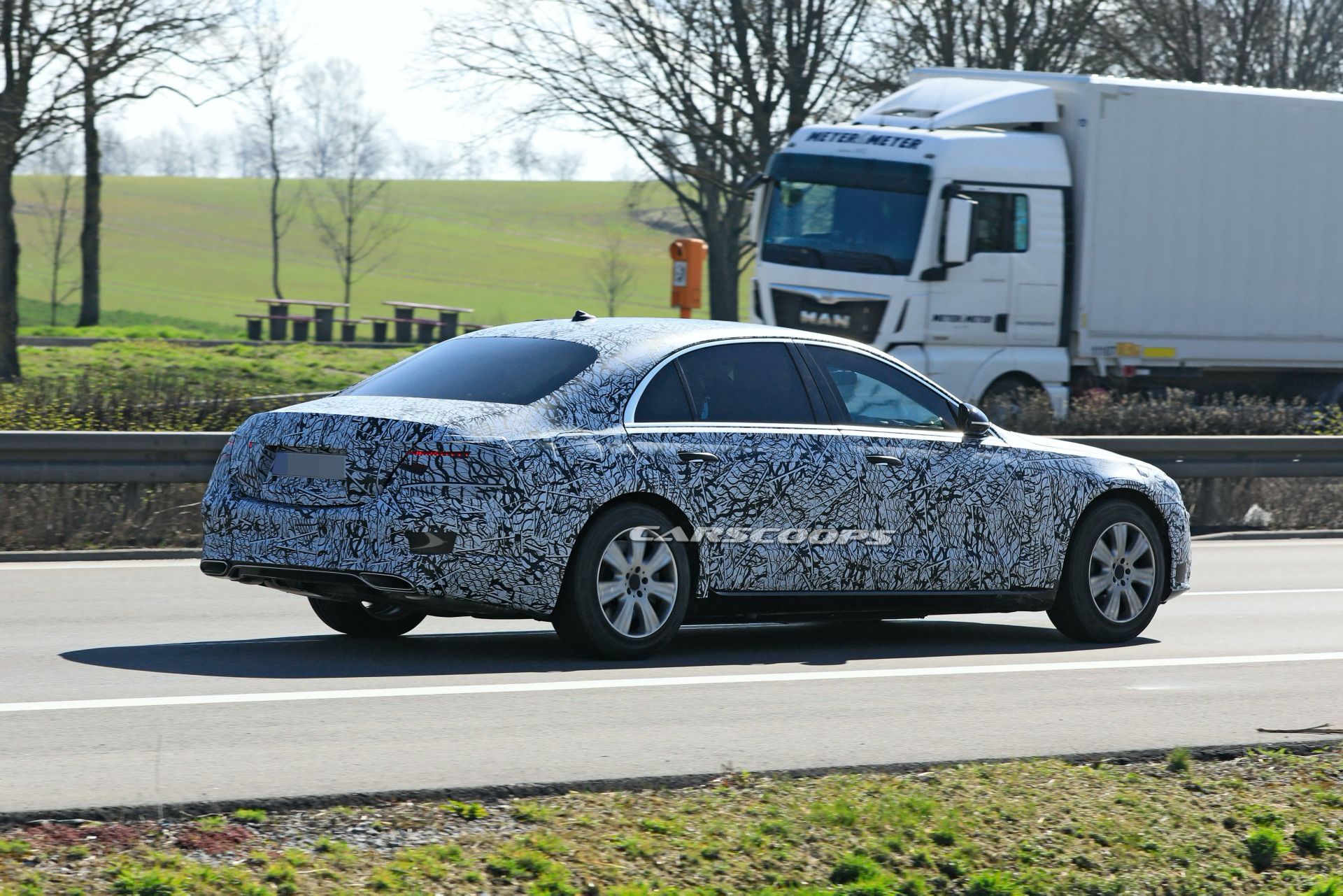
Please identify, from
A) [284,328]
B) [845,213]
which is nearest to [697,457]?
[845,213]

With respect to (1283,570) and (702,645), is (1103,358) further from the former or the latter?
(702,645)

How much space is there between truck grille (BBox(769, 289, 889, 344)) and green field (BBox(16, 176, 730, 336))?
38163 millimetres

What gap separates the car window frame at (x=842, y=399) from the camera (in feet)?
27.0

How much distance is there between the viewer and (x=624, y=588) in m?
7.43

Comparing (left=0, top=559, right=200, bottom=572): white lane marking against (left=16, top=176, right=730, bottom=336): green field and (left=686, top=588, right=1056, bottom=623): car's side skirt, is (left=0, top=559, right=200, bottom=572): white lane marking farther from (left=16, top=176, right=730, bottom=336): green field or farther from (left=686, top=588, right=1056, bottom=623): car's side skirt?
(left=16, top=176, right=730, bottom=336): green field

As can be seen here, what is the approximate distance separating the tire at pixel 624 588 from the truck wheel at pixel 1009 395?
31.3 feet

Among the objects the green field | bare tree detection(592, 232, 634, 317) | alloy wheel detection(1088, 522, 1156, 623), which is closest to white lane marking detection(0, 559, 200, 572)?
alloy wheel detection(1088, 522, 1156, 623)

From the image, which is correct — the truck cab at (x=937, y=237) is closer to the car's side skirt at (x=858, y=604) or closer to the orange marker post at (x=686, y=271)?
the orange marker post at (x=686, y=271)

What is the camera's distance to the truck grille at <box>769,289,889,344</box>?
18250mm

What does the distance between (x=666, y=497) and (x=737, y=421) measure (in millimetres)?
608

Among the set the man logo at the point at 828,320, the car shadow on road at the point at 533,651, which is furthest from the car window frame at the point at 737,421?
the man logo at the point at 828,320

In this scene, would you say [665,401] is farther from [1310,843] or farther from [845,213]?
[845,213]

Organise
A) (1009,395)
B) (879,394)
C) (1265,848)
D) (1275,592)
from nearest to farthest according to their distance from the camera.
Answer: (1265,848), (879,394), (1275,592), (1009,395)

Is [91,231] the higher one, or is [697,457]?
[91,231]
